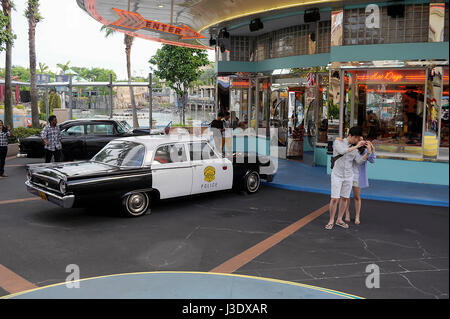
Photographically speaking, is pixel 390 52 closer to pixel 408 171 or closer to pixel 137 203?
pixel 408 171

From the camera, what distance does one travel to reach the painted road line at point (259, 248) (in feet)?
17.9

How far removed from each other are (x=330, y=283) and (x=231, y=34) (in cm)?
1388

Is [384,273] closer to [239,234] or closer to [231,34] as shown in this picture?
[239,234]

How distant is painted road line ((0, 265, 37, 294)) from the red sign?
11.8 m

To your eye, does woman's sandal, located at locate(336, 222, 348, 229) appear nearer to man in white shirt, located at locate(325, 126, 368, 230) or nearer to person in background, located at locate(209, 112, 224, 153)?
man in white shirt, located at locate(325, 126, 368, 230)

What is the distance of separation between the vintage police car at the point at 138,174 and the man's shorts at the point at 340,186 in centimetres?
277

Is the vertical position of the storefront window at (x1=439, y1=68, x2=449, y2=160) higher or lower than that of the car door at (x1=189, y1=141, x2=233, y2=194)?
higher

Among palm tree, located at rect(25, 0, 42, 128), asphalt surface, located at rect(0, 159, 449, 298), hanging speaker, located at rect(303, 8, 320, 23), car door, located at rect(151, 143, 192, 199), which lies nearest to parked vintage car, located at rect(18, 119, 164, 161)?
asphalt surface, located at rect(0, 159, 449, 298)

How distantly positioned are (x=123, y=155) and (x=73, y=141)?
5908mm

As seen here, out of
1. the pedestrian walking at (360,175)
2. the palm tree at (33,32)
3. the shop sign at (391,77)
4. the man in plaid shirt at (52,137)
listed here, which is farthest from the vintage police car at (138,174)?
the palm tree at (33,32)

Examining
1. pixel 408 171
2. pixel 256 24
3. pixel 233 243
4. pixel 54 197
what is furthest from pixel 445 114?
pixel 54 197

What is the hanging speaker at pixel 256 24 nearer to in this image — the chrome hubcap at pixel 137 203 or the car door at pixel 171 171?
the car door at pixel 171 171

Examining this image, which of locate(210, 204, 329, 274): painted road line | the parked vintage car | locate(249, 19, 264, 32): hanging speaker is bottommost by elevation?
locate(210, 204, 329, 274): painted road line

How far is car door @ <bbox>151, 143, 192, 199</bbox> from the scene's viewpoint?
26.9 ft
